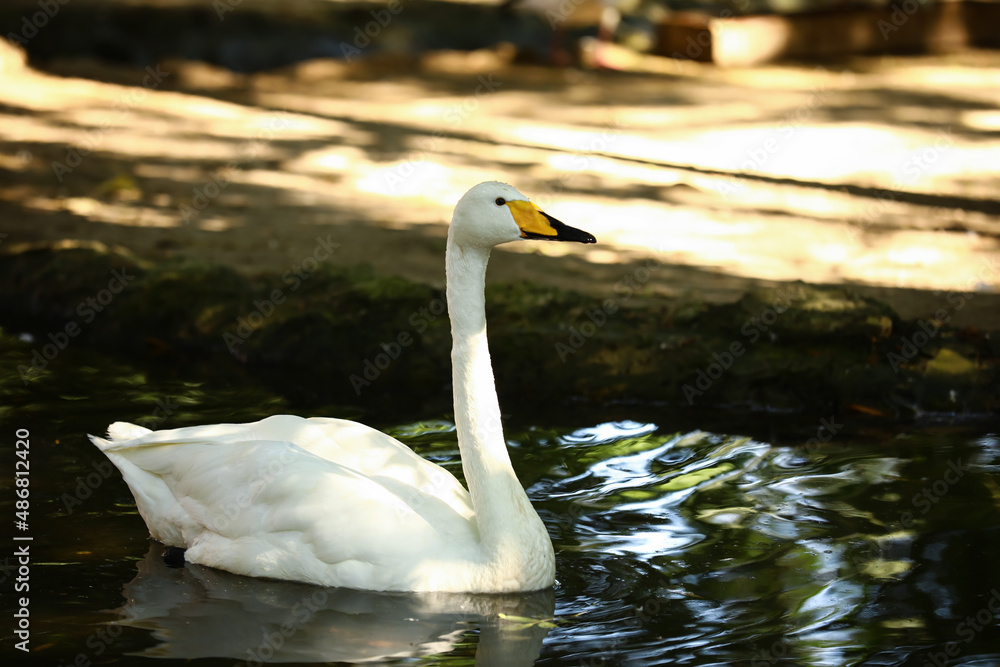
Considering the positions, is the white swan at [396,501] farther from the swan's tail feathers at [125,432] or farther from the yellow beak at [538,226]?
the swan's tail feathers at [125,432]

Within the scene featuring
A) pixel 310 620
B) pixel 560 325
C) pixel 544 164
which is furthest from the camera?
pixel 544 164

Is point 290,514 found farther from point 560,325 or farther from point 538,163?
point 538,163

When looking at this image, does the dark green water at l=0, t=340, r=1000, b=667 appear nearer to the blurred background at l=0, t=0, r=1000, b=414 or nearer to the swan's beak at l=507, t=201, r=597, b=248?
the blurred background at l=0, t=0, r=1000, b=414

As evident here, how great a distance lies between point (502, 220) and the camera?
4406 millimetres

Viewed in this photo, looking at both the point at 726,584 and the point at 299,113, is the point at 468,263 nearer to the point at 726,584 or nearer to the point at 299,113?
the point at 726,584

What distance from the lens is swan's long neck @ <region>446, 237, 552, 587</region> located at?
4.52 meters

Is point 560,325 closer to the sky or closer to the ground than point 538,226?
closer to the ground

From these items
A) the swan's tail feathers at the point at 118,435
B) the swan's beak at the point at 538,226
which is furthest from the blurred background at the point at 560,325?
the swan's beak at the point at 538,226

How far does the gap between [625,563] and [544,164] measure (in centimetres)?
733

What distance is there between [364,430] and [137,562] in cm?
101

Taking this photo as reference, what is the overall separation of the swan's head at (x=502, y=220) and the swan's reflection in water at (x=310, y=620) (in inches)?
52.0

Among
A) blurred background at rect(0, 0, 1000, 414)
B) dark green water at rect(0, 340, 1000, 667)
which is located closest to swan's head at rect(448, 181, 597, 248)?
dark green water at rect(0, 340, 1000, 667)

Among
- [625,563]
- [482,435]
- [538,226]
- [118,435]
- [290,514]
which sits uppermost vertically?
[538,226]

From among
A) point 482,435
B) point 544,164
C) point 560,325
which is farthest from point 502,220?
point 544,164
